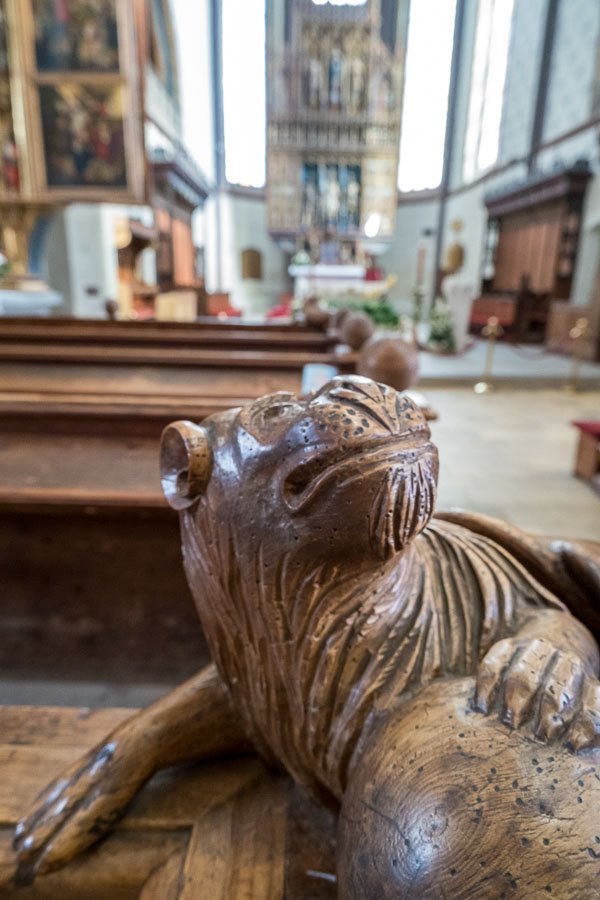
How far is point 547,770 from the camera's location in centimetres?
46

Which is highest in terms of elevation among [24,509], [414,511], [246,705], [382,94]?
[382,94]

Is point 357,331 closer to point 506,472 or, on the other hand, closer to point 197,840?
point 506,472

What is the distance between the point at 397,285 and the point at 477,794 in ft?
61.9

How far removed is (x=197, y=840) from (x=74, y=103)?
757cm

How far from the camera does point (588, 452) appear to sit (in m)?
3.77

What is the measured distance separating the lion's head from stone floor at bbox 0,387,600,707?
4.90 ft

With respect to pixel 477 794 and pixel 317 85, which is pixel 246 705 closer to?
pixel 477 794

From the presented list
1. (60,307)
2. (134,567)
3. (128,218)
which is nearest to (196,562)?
(134,567)

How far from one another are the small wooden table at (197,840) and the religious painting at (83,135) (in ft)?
23.0

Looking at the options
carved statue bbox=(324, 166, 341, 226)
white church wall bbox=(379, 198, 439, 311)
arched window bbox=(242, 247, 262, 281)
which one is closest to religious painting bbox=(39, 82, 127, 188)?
carved statue bbox=(324, 166, 341, 226)

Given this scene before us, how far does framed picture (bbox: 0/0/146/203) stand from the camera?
612cm

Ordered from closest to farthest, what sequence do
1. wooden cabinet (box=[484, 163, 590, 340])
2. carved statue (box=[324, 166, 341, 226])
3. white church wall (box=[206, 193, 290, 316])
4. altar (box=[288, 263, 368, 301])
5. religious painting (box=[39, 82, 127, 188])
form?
religious painting (box=[39, 82, 127, 188]) < wooden cabinet (box=[484, 163, 590, 340]) < altar (box=[288, 263, 368, 301]) < carved statue (box=[324, 166, 341, 226]) < white church wall (box=[206, 193, 290, 316])

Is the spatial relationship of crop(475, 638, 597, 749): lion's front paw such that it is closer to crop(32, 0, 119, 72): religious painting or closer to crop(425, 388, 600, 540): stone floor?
crop(425, 388, 600, 540): stone floor

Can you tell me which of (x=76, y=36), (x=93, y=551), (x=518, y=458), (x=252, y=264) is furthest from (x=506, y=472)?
(x=252, y=264)
